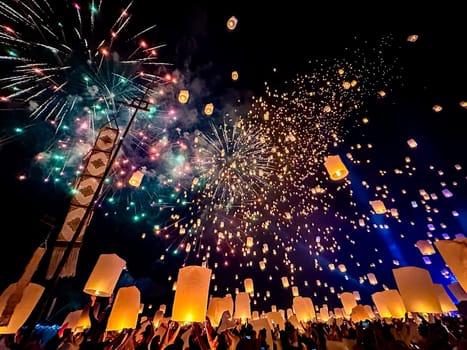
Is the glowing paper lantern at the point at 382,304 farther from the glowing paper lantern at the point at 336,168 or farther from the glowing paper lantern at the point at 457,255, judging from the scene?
the glowing paper lantern at the point at 336,168

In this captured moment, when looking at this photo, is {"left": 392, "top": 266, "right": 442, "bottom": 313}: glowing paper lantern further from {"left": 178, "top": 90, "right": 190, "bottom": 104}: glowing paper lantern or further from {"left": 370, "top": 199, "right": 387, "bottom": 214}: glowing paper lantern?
{"left": 178, "top": 90, "right": 190, "bottom": 104}: glowing paper lantern

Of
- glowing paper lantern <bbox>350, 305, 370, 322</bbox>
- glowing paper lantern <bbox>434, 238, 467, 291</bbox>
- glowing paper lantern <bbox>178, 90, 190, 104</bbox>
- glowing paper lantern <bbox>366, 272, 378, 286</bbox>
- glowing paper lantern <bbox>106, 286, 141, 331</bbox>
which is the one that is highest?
glowing paper lantern <bbox>178, 90, 190, 104</bbox>

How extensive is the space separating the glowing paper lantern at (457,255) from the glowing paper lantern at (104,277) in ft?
A: 21.7

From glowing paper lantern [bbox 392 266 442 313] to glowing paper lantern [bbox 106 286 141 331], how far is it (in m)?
6.57

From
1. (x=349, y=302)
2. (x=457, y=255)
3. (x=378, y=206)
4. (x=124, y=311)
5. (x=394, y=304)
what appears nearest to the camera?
(x=457, y=255)

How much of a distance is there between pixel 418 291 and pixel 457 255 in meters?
2.10

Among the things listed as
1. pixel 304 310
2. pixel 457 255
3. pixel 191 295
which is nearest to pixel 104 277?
pixel 191 295

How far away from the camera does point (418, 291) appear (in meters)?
5.21

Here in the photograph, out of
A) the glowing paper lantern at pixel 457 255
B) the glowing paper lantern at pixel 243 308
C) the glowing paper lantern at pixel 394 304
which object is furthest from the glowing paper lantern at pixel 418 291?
the glowing paper lantern at pixel 243 308

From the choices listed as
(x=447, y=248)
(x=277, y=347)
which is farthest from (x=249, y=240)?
(x=447, y=248)

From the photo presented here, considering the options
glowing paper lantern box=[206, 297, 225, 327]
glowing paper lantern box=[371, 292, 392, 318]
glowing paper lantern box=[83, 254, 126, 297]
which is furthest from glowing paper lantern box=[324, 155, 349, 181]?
glowing paper lantern box=[206, 297, 225, 327]

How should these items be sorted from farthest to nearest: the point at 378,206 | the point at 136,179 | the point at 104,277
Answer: the point at 378,206 < the point at 136,179 < the point at 104,277

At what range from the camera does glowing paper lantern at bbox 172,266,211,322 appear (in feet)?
10.9

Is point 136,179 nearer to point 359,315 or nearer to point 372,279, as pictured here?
point 359,315
